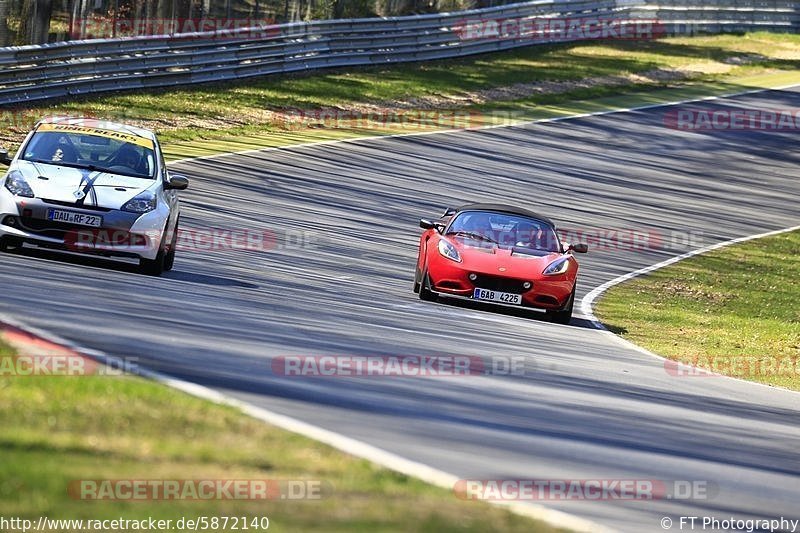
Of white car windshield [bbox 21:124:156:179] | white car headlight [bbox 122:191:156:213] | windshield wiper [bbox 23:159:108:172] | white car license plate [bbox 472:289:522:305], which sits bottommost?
white car license plate [bbox 472:289:522:305]

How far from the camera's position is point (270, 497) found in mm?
6391

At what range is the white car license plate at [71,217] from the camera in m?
14.9

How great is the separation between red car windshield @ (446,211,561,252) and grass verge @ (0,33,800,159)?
9.49 m

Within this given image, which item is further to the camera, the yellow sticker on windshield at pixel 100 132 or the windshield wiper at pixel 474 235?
the windshield wiper at pixel 474 235

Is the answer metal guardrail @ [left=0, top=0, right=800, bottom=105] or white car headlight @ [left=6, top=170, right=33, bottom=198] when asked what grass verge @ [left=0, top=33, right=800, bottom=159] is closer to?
metal guardrail @ [left=0, top=0, right=800, bottom=105]

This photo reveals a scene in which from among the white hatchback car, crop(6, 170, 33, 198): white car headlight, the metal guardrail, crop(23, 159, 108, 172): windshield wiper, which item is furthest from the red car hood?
the metal guardrail

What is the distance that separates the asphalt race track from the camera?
28.8 feet

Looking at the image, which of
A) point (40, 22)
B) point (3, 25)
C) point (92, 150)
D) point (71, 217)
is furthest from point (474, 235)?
point (40, 22)

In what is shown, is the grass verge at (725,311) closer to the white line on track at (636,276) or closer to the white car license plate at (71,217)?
the white line on track at (636,276)

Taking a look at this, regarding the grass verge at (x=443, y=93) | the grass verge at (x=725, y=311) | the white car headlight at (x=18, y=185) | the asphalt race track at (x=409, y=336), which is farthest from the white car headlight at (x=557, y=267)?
the grass verge at (x=443, y=93)

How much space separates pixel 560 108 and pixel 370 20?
547cm

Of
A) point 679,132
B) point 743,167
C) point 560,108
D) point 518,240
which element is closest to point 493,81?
point 560,108

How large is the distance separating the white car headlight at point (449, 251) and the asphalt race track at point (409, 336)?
1.88ft

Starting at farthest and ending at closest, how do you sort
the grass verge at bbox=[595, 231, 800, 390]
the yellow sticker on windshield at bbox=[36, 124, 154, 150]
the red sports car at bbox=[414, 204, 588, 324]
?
the red sports car at bbox=[414, 204, 588, 324], the grass verge at bbox=[595, 231, 800, 390], the yellow sticker on windshield at bbox=[36, 124, 154, 150]
